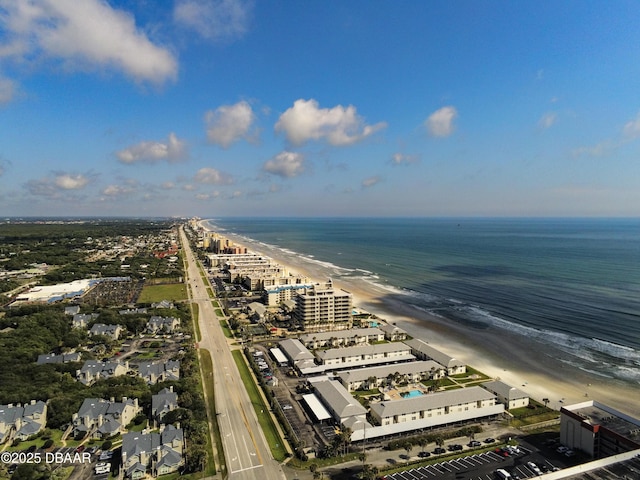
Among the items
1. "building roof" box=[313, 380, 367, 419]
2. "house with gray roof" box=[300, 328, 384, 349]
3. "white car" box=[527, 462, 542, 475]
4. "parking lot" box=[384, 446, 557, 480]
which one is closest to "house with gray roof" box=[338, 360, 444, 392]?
"building roof" box=[313, 380, 367, 419]

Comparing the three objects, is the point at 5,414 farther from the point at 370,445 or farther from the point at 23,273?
the point at 23,273

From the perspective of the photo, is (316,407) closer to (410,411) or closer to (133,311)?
(410,411)

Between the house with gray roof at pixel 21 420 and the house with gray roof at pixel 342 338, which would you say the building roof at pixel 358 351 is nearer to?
the house with gray roof at pixel 342 338

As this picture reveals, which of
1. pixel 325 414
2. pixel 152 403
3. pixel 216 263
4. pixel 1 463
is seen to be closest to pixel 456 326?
pixel 325 414

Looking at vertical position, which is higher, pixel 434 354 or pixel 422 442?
pixel 434 354

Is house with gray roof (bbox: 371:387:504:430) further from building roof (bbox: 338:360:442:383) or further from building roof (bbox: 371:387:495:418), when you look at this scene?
building roof (bbox: 338:360:442:383)

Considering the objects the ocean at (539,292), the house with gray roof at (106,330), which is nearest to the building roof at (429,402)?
the ocean at (539,292)

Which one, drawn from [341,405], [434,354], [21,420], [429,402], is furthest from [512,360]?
[21,420]
